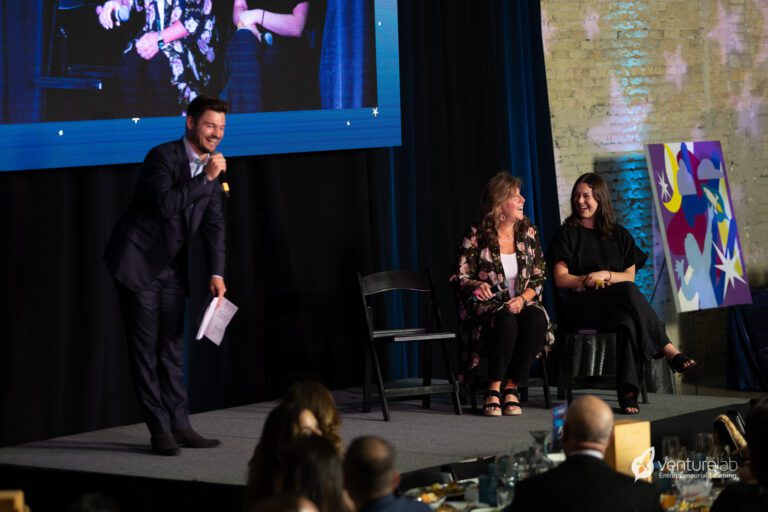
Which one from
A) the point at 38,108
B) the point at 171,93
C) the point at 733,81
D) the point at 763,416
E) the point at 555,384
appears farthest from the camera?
the point at 733,81

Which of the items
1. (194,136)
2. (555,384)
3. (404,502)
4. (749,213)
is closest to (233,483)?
(194,136)

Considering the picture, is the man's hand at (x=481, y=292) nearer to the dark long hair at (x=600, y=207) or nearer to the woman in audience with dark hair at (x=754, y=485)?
the dark long hair at (x=600, y=207)

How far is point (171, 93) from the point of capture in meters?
5.75

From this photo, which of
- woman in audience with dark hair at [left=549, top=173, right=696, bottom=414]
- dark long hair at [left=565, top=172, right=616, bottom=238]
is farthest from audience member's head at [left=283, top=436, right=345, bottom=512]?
dark long hair at [left=565, top=172, right=616, bottom=238]

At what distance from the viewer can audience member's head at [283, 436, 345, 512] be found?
7.86 ft

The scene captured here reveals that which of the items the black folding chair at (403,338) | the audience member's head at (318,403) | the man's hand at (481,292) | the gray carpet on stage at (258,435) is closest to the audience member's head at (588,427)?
the audience member's head at (318,403)

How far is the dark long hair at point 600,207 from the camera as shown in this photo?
615 centimetres

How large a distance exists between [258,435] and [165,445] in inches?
23.9

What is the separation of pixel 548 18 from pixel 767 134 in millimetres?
2188

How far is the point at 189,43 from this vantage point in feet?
19.2

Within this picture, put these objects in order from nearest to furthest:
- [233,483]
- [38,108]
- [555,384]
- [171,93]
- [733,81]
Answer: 1. [233,483]
2. [38,108]
3. [171,93]
4. [555,384]
5. [733,81]

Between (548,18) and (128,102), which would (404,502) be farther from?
(548,18)

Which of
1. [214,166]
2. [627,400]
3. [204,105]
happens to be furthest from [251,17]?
[627,400]

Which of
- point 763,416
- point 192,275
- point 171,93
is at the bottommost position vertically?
point 763,416
